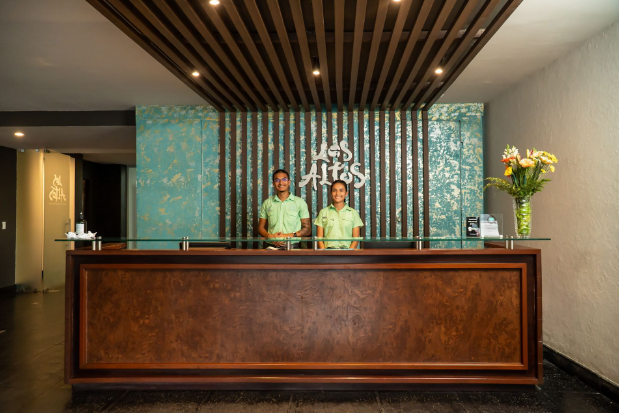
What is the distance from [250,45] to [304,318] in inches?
89.9

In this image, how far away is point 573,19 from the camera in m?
3.45

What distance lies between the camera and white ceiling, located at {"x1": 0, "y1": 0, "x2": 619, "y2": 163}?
3375 millimetres

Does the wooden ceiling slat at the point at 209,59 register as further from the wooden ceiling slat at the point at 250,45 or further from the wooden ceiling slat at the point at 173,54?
the wooden ceiling slat at the point at 250,45

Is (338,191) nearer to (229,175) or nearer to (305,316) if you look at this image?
(305,316)

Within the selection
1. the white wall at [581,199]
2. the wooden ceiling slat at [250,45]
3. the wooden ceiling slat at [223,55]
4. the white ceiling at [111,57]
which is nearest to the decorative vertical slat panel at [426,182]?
the white ceiling at [111,57]

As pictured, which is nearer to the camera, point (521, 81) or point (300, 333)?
point (300, 333)

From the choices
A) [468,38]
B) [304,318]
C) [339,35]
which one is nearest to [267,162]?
[339,35]

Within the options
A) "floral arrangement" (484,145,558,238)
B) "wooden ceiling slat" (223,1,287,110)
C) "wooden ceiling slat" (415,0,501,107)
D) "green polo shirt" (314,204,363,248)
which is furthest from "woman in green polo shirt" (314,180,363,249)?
"floral arrangement" (484,145,558,238)

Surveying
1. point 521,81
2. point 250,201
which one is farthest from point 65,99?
point 521,81

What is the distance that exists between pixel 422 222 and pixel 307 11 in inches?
138

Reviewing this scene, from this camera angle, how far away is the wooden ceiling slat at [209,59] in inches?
118

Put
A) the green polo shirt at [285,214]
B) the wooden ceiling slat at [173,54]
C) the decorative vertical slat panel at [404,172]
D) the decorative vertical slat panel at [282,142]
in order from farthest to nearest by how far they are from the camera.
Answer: the decorative vertical slat panel at [282,142], the decorative vertical slat panel at [404,172], the green polo shirt at [285,214], the wooden ceiling slat at [173,54]

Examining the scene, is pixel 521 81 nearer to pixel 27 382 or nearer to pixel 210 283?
pixel 210 283

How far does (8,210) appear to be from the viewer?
26.7 feet
